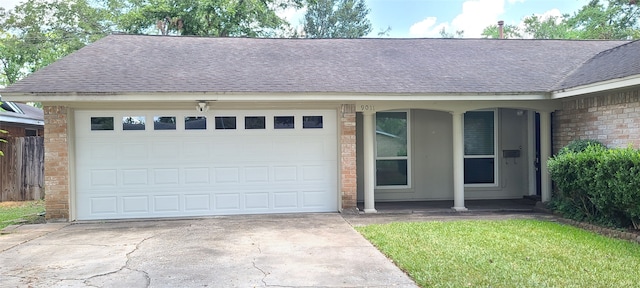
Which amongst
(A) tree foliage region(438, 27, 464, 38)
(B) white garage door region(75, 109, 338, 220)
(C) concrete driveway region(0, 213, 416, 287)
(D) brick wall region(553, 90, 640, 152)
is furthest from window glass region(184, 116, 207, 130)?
(A) tree foliage region(438, 27, 464, 38)

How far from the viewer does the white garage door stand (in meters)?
8.62

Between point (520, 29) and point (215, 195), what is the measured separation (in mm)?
36202

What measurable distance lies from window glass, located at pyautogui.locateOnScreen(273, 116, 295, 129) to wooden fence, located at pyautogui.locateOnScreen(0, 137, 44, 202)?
24.8 ft

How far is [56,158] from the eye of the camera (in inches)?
324

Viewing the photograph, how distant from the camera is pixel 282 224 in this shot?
7.92 m

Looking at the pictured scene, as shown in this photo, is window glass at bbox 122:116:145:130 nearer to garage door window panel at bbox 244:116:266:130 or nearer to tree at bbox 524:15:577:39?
garage door window panel at bbox 244:116:266:130

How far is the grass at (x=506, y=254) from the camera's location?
4.56 m

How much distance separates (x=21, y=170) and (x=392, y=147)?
994 centimetres

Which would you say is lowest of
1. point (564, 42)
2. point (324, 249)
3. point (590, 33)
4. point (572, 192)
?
point (324, 249)

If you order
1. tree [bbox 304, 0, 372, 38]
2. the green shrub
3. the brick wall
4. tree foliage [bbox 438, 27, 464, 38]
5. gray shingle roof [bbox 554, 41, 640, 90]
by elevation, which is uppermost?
tree foliage [bbox 438, 27, 464, 38]

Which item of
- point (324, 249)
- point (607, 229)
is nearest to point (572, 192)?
point (607, 229)

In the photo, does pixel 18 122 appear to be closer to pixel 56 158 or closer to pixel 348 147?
pixel 56 158

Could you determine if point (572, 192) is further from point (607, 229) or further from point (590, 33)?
point (590, 33)

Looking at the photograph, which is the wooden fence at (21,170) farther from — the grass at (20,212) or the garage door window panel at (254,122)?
the garage door window panel at (254,122)
